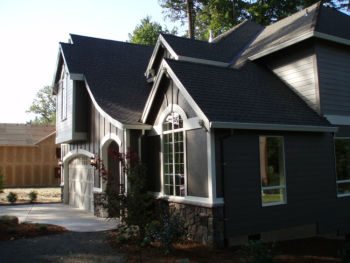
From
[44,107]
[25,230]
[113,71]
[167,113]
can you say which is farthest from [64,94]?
[44,107]

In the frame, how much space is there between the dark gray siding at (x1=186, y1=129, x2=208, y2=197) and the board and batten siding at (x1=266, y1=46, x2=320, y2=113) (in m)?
4.01

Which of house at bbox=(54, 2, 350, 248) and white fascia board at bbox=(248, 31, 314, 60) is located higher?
white fascia board at bbox=(248, 31, 314, 60)

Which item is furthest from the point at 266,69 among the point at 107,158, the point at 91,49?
the point at 91,49

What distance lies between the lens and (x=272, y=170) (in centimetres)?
859

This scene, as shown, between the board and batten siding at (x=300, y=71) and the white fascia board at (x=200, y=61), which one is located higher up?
the white fascia board at (x=200, y=61)

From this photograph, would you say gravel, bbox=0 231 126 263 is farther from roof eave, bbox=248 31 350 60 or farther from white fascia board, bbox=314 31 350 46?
white fascia board, bbox=314 31 350 46

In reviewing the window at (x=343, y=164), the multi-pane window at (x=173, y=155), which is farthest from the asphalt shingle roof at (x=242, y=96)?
the window at (x=343, y=164)

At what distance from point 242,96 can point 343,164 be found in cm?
393

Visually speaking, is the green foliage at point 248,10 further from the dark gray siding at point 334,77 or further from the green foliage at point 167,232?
the green foliage at point 167,232

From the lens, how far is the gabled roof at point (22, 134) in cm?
2670

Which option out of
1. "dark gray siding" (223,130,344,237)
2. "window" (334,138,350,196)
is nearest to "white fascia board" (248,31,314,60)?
"dark gray siding" (223,130,344,237)

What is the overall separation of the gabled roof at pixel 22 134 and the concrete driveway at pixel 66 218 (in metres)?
13.9

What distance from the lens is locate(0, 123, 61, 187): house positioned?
1043 inches

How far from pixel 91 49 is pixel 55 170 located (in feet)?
51.1
